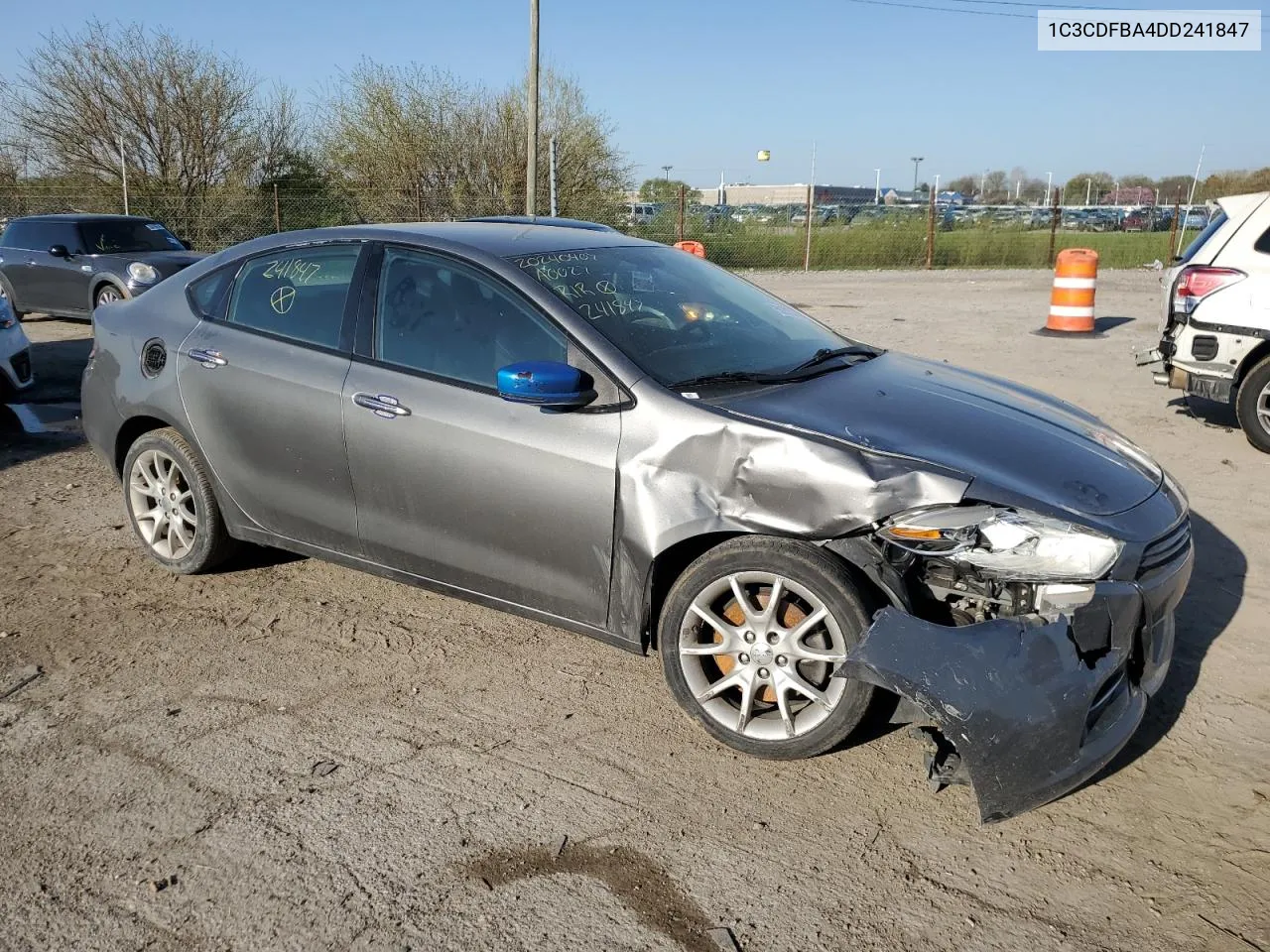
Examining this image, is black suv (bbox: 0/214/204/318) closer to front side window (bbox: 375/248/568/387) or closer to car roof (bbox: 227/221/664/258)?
car roof (bbox: 227/221/664/258)

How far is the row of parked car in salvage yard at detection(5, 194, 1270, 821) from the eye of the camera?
313 centimetres

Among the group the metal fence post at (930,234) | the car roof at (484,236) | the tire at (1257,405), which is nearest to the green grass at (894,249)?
the metal fence post at (930,234)

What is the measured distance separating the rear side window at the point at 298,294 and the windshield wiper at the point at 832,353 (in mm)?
1894

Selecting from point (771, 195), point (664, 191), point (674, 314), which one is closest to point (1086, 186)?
point (771, 195)

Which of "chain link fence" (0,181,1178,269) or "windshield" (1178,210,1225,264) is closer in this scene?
"windshield" (1178,210,1225,264)

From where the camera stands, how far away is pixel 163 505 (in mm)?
4965

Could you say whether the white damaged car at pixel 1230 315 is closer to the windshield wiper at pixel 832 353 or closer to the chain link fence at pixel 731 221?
the windshield wiper at pixel 832 353

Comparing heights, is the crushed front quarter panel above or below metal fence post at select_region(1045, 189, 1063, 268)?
below

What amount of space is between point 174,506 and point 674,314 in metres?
2.56

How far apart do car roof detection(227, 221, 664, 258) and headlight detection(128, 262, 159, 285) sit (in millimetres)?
9298

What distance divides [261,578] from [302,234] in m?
1.63

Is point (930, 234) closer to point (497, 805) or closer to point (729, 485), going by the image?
point (729, 485)

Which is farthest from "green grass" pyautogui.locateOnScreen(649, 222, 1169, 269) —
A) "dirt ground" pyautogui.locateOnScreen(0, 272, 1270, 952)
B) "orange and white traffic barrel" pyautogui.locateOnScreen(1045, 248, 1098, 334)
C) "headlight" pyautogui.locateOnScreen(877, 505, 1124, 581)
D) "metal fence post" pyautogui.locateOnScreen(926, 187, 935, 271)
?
"headlight" pyautogui.locateOnScreen(877, 505, 1124, 581)

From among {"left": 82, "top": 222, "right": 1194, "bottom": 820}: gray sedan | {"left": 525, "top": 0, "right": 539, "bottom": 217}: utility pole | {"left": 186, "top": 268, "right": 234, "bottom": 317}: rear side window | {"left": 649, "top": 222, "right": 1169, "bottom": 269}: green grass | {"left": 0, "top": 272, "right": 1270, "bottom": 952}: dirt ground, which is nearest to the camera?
{"left": 0, "top": 272, "right": 1270, "bottom": 952}: dirt ground
